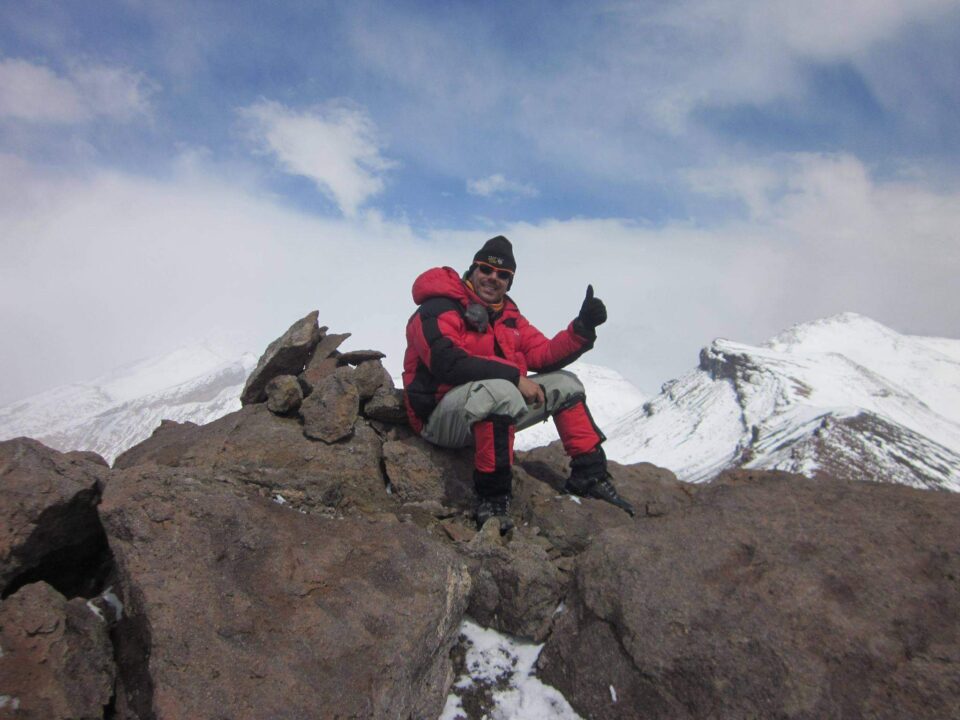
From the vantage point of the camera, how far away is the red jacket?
896cm

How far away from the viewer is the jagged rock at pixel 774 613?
4.67m

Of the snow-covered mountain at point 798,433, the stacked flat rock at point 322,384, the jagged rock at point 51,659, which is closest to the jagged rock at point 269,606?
the jagged rock at point 51,659

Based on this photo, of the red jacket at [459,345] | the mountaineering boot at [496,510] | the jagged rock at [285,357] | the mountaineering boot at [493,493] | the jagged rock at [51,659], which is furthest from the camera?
the jagged rock at [285,357]

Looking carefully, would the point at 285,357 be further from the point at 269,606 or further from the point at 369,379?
the point at 269,606

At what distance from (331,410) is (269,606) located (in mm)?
5011

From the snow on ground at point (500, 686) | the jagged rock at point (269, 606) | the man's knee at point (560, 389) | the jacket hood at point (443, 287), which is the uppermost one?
the jacket hood at point (443, 287)

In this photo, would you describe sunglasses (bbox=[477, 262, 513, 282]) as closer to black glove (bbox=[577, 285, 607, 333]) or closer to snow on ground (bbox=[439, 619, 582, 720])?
black glove (bbox=[577, 285, 607, 333])

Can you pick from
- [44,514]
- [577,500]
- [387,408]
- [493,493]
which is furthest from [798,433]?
[44,514]

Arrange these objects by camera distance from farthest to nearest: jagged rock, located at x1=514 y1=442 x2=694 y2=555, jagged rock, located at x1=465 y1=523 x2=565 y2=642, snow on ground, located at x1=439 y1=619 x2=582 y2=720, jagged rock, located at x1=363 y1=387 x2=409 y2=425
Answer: jagged rock, located at x1=363 y1=387 x2=409 y2=425
jagged rock, located at x1=514 y1=442 x2=694 y2=555
jagged rock, located at x1=465 y1=523 x2=565 y2=642
snow on ground, located at x1=439 y1=619 x2=582 y2=720

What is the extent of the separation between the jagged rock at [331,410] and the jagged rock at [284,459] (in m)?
0.19

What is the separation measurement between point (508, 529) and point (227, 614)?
448 cm

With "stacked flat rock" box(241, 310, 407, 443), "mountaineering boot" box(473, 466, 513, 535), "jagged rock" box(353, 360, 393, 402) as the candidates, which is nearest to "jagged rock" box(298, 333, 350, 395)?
"stacked flat rock" box(241, 310, 407, 443)

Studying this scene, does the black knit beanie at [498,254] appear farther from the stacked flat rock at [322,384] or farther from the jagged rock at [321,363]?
the jagged rock at [321,363]

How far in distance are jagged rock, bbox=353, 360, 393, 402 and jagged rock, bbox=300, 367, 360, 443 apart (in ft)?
0.88
